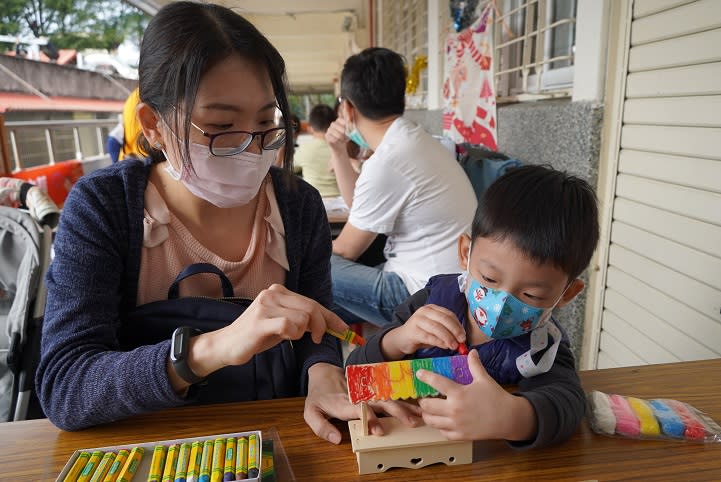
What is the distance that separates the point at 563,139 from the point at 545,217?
1144mm

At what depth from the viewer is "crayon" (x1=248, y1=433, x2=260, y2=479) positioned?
600 millimetres

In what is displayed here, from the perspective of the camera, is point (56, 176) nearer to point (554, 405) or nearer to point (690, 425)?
point (554, 405)

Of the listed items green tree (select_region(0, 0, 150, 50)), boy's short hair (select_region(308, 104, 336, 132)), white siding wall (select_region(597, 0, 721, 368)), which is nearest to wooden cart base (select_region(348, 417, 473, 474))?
white siding wall (select_region(597, 0, 721, 368))

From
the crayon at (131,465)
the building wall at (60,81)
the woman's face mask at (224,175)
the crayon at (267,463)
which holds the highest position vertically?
the building wall at (60,81)

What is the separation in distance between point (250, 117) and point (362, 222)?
1.08 metres

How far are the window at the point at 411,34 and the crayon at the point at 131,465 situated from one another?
15.0 ft

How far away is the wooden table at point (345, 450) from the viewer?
65cm

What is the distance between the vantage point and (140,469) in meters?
0.63

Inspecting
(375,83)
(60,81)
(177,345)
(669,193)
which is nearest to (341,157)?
(375,83)

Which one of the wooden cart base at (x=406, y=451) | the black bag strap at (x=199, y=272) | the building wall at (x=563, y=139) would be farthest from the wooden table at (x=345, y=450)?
the building wall at (x=563, y=139)

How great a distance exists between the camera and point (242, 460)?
62cm

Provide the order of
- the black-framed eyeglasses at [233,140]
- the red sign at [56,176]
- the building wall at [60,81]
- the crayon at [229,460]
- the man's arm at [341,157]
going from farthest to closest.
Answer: the red sign at [56,176], the building wall at [60,81], the man's arm at [341,157], the black-framed eyeglasses at [233,140], the crayon at [229,460]

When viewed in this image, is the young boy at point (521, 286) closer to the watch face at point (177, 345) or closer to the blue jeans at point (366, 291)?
the watch face at point (177, 345)

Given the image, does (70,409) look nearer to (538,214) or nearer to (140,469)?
(140,469)
